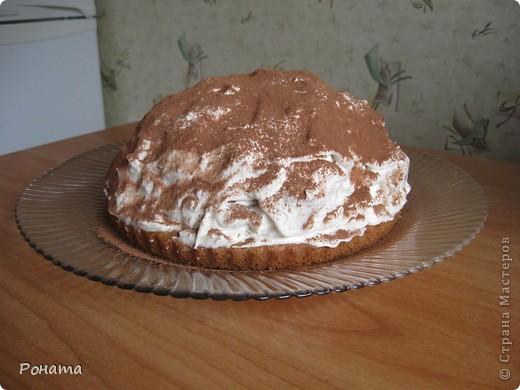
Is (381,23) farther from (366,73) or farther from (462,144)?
(462,144)

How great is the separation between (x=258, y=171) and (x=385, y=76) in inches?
46.6

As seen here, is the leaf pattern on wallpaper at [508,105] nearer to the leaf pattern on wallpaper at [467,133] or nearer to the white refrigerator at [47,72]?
the leaf pattern on wallpaper at [467,133]

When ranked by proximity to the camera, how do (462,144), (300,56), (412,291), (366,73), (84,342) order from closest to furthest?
(84,342), (412,291), (462,144), (366,73), (300,56)

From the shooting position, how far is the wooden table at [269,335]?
2.32ft

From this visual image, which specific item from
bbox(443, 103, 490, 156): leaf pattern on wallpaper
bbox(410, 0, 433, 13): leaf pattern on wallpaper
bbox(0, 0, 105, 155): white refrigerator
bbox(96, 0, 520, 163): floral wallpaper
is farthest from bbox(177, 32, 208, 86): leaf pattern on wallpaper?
bbox(443, 103, 490, 156): leaf pattern on wallpaper

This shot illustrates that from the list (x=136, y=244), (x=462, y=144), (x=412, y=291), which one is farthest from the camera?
(x=462, y=144)

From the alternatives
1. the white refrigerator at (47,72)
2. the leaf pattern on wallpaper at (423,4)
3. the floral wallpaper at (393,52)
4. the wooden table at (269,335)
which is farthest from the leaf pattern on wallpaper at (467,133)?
the white refrigerator at (47,72)

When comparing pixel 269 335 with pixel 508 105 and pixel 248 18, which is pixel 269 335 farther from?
pixel 248 18

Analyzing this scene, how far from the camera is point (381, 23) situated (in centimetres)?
190

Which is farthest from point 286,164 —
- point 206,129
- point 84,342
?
point 84,342

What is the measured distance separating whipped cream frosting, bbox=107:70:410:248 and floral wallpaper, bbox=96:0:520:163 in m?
0.81

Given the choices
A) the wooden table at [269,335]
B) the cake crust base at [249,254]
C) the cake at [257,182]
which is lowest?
the wooden table at [269,335]

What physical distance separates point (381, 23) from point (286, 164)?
1163mm

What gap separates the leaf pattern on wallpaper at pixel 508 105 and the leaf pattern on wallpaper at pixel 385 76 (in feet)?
1.03
